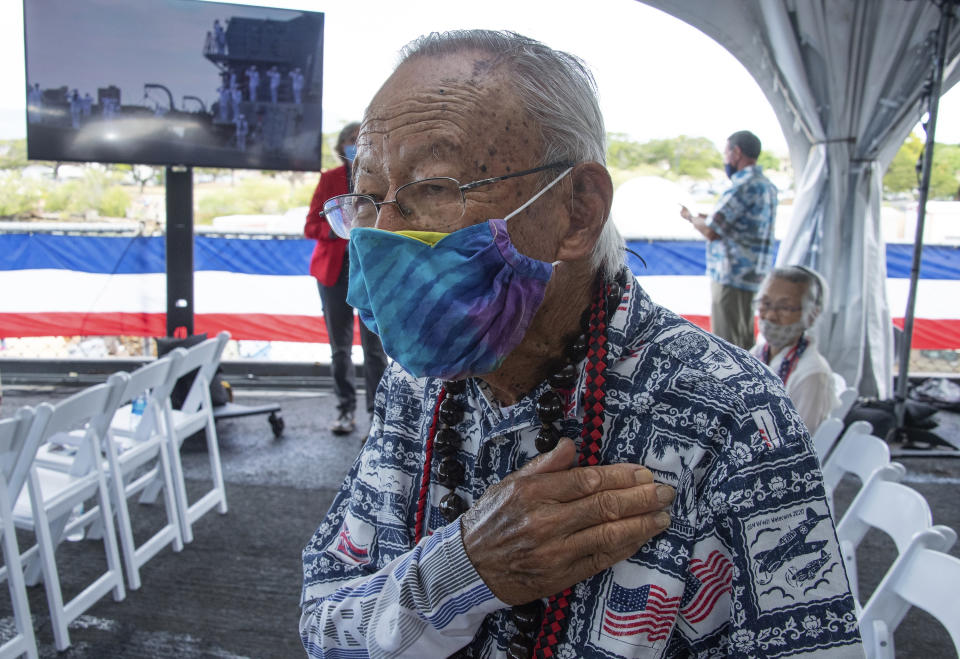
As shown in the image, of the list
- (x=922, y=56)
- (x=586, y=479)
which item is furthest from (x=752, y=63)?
(x=586, y=479)

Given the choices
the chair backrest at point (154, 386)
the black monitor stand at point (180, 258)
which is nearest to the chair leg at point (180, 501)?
the chair backrest at point (154, 386)

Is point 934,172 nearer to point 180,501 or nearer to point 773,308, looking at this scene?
point 773,308

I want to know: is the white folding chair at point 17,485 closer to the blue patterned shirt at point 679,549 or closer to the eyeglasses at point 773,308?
the blue patterned shirt at point 679,549

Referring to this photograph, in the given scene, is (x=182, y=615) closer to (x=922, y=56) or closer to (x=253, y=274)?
(x=253, y=274)

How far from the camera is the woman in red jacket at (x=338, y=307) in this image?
15.2 ft

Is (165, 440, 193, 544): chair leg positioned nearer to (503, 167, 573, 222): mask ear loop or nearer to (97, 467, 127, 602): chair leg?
(97, 467, 127, 602): chair leg

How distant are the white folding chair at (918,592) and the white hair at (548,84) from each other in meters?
1.27

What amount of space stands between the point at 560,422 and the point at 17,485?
2.38 m

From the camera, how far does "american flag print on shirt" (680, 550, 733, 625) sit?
0.85 m

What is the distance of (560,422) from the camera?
3.18 ft

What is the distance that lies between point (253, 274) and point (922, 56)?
5.14m

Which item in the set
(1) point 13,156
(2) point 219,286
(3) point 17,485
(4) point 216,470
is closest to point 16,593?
(3) point 17,485

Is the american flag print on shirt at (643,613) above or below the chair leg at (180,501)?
above

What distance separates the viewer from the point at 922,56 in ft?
15.6
